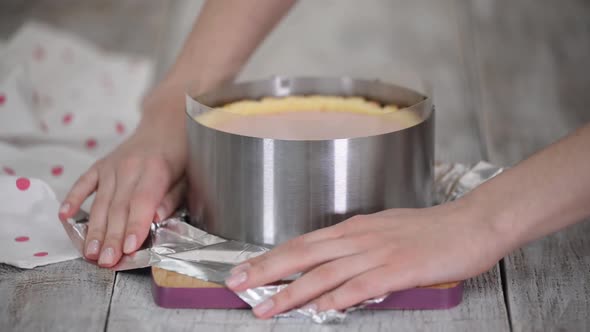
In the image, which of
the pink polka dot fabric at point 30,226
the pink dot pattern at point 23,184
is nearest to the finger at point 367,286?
the pink polka dot fabric at point 30,226

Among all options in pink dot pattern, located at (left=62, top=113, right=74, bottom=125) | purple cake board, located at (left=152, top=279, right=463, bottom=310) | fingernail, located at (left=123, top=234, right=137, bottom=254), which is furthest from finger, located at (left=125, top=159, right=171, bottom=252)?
pink dot pattern, located at (left=62, top=113, right=74, bottom=125)

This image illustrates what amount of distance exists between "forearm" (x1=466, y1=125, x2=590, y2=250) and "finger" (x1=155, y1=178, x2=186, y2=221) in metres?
0.38

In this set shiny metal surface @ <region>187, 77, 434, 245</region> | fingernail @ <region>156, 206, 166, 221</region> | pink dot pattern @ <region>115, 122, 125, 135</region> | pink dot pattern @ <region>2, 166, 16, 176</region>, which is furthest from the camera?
pink dot pattern @ <region>115, 122, 125, 135</region>

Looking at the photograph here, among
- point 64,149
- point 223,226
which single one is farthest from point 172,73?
point 223,226

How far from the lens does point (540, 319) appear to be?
843 millimetres

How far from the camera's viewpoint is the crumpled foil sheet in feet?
2.72

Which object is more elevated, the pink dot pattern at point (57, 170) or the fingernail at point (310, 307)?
the pink dot pattern at point (57, 170)

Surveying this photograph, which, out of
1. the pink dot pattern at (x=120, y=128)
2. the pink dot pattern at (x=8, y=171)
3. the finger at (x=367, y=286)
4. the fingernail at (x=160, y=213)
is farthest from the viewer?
the pink dot pattern at (x=120, y=128)

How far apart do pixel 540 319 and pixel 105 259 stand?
462mm

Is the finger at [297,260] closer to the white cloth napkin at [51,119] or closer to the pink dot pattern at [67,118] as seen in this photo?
the white cloth napkin at [51,119]

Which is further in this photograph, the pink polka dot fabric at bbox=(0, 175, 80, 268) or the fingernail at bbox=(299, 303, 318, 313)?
the pink polka dot fabric at bbox=(0, 175, 80, 268)

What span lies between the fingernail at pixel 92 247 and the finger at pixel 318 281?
236mm

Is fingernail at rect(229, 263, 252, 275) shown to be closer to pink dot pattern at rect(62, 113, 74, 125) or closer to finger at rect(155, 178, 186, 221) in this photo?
finger at rect(155, 178, 186, 221)

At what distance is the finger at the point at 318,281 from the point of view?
804 millimetres
